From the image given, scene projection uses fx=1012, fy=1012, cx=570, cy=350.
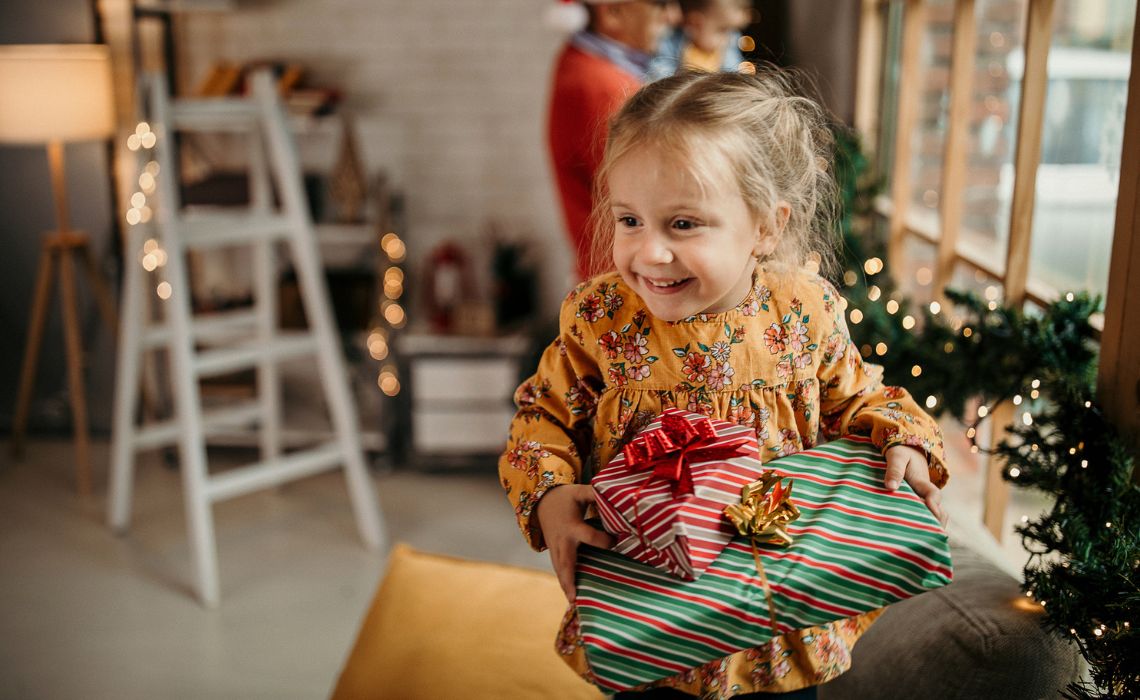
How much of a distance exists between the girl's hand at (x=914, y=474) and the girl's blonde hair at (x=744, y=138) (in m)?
0.27

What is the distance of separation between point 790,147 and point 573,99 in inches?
60.1

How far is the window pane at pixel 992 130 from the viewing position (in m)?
2.29

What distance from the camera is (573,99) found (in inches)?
104

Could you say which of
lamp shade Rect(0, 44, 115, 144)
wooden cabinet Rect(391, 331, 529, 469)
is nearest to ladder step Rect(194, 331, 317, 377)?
wooden cabinet Rect(391, 331, 529, 469)

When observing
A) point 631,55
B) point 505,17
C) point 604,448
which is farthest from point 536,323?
point 604,448

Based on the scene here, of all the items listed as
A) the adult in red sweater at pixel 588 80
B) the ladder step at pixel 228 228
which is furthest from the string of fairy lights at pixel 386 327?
the adult in red sweater at pixel 588 80

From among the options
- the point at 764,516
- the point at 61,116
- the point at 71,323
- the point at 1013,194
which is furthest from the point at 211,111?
the point at 764,516

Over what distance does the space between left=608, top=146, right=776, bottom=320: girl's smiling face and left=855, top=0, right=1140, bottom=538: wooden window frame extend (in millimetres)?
673

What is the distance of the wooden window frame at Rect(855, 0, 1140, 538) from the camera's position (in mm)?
1453

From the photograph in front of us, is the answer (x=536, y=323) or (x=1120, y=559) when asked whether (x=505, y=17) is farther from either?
(x=1120, y=559)

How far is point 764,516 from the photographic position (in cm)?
110

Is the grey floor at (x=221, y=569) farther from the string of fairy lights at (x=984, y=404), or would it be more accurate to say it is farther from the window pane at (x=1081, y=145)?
the window pane at (x=1081, y=145)

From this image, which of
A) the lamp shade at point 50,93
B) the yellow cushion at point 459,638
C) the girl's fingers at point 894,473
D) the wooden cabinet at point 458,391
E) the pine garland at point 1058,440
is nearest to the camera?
the girl's fingers at point 894,473

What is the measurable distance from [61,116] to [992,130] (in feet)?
9.77
